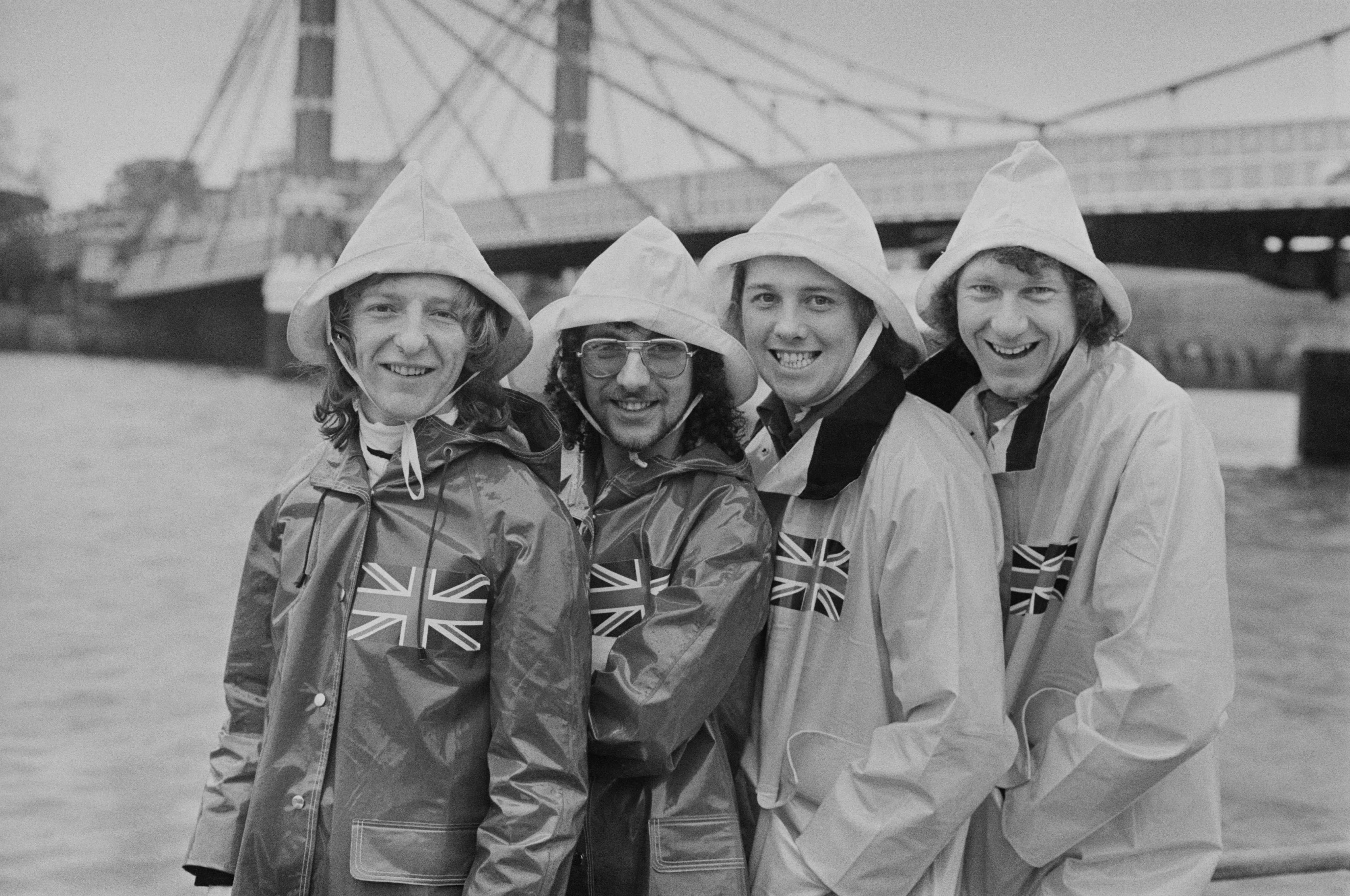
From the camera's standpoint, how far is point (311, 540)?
153 centimetres

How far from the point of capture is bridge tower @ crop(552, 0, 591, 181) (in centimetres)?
2372

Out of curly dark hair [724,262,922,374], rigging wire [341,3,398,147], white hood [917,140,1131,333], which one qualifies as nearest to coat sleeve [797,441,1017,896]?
curly dark hair [724,262,922,374]

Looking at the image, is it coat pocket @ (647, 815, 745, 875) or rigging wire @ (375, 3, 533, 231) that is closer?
coat pocket @ (647, 815, 745, 875)

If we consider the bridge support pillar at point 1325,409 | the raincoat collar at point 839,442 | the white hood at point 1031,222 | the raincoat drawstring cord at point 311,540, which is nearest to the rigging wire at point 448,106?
the bridge support pillar at point 1325,409

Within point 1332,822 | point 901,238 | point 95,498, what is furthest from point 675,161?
point 1332,822

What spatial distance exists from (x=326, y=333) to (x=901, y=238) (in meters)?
15.7

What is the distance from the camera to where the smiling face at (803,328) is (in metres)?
1.72

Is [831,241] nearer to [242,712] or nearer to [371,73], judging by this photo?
[242,712]

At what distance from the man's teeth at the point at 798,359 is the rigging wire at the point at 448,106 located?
1963 centimetres

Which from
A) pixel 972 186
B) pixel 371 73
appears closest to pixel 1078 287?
pixel 972 186

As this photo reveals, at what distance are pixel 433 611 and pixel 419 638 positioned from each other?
34mm

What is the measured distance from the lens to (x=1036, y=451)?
1723 millimetres

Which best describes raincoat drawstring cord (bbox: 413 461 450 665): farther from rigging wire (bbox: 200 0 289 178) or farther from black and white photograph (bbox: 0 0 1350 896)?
rigging wire (bbox: 200 0 289 178)

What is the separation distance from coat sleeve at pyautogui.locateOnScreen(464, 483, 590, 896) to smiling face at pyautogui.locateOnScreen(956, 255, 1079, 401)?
2.04 ft
